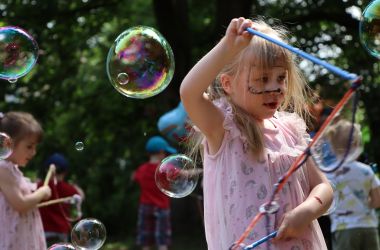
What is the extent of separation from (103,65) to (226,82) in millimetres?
11505

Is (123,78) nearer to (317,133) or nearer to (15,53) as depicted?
(15,53)

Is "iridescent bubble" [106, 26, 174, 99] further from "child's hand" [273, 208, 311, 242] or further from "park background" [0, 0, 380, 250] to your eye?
"park background" [0, 0, 380, 250]

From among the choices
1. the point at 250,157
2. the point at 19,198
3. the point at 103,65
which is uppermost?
the point at 250,157

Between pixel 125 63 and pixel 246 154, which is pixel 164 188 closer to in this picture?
pixel 125 63

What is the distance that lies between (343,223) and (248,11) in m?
5.90

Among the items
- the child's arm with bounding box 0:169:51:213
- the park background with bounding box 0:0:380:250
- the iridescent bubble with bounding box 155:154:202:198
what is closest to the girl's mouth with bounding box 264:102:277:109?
the iridescent bubble with bounding box 155:154:202:198

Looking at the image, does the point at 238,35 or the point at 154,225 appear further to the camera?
the point at 154,225

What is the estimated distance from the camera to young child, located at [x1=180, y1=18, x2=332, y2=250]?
2.71 m

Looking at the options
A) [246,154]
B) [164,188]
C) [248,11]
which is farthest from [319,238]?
[248,11]

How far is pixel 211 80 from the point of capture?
2658mm

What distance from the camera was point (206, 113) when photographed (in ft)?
9.03

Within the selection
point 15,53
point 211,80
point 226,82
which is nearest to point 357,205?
point 15,53

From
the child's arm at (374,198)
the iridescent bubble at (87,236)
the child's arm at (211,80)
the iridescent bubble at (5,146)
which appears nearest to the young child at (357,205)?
the child's arm at (374,198)

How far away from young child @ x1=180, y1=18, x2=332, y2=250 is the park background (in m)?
5.06
